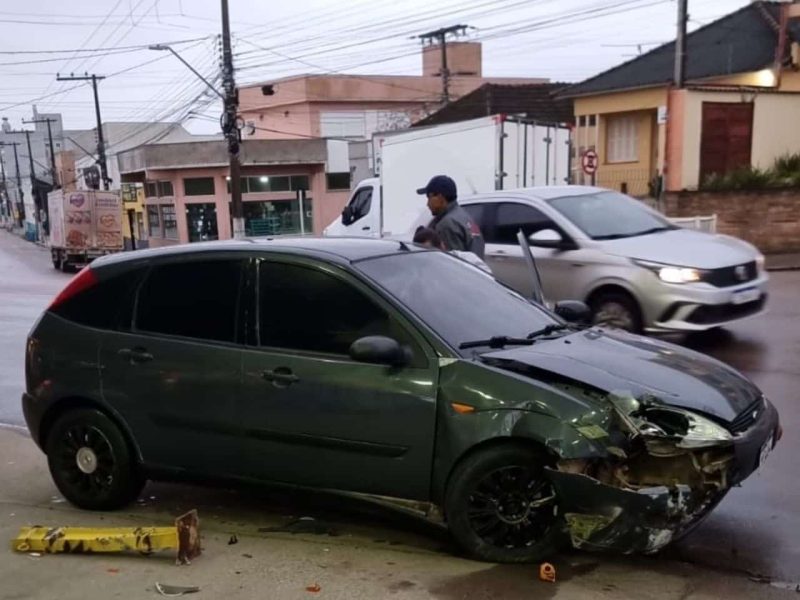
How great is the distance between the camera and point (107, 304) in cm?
509

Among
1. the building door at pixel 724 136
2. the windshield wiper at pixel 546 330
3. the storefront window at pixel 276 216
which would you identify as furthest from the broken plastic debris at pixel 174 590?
the storefront window at pixel 276 216

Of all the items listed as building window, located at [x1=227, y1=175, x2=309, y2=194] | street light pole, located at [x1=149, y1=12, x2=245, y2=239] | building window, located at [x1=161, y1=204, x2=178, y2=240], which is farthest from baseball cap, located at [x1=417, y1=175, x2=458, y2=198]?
building window, located at [x1=161, y1=204, x2=178, y2=240]

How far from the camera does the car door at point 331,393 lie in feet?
13.7

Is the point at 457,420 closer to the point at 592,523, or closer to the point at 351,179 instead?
the point at 592,523

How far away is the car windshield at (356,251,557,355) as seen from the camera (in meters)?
4.42

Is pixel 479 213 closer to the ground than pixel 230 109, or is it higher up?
closer to the ground

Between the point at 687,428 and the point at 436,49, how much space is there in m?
62.1

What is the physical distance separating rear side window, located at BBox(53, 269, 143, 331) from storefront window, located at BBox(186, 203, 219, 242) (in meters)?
39.4

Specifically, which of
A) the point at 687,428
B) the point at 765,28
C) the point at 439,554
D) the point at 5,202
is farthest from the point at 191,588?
the point at 5,202

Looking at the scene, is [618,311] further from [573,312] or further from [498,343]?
[498,343]

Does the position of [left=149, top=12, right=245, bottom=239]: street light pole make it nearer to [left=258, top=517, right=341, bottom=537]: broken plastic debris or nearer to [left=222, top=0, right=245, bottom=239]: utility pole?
[left=222, top=0, right=245, bottom=239]: utility pole

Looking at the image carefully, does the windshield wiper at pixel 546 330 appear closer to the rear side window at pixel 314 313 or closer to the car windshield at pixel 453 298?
the car windshield at pixel 453 298

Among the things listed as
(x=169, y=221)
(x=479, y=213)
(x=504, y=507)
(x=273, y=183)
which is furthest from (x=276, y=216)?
(x=504, y=507)

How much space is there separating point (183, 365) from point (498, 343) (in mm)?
1772
